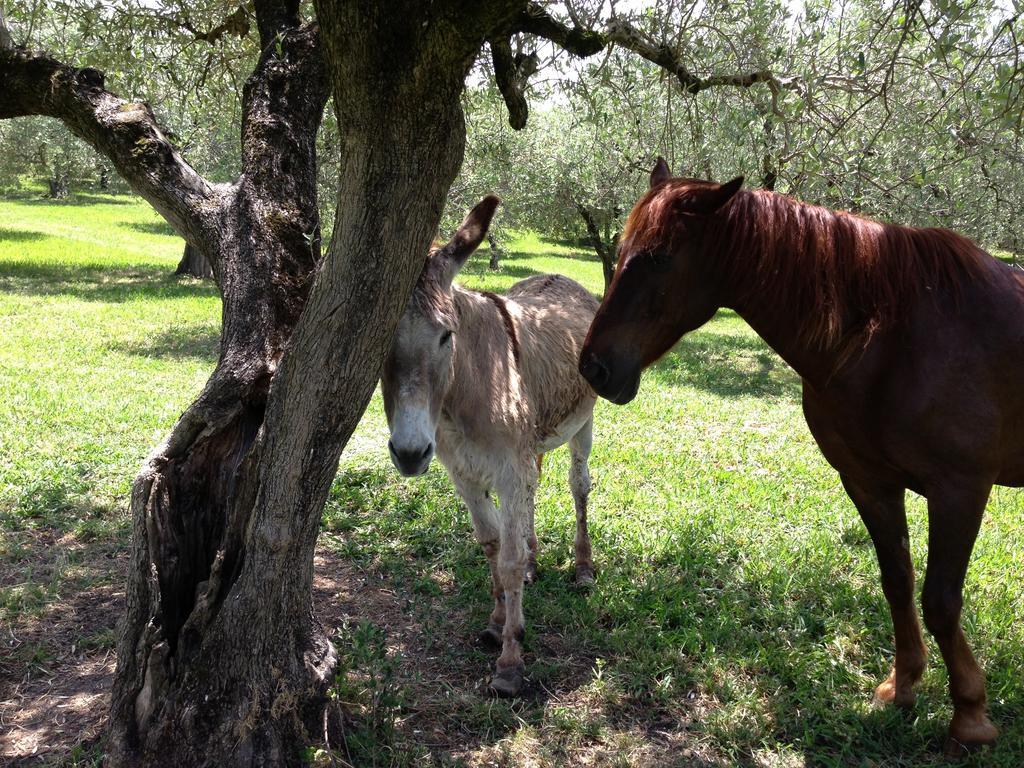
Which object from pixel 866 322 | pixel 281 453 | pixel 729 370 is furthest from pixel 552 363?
pixel 729 370

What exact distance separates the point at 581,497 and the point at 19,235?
28.5m

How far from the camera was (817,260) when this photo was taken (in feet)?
9.71

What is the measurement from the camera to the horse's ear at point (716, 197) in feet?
8.83

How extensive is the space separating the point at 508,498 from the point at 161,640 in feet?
5.91

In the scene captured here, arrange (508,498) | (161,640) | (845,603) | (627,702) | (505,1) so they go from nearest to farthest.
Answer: (505,1), (161,640), (627,702), (508,498), (845,603)

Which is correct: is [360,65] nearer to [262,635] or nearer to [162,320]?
[262,635]

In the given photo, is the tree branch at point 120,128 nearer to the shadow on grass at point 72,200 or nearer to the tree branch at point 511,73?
the tree branch at point 511,73

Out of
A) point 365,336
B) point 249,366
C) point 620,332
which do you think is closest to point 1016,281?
point 620,332

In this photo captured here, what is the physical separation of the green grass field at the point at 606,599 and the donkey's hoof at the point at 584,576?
115 mm

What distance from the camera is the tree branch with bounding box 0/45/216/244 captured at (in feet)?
11.2

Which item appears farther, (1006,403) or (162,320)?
(162,320)

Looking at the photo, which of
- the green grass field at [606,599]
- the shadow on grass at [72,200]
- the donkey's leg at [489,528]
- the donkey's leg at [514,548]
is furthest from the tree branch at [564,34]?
the shadow on grass at [72,200]

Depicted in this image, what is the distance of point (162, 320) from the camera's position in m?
14.0

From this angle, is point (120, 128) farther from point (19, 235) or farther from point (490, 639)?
point (19, 235)
